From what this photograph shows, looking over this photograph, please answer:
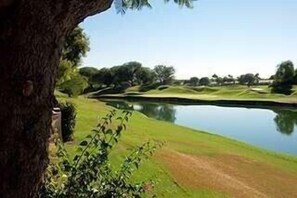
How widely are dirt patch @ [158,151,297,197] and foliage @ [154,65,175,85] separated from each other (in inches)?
3963

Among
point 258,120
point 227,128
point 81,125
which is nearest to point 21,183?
point 81,125

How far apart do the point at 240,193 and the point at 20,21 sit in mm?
9693

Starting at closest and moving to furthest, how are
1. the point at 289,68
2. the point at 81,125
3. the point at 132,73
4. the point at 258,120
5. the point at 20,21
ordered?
1. the point at 20,21
2. the point at 81,125
3. the point at 258,120
4. the point at 289,68
5. the point at 132,73

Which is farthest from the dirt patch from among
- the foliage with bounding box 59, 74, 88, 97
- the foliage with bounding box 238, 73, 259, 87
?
the foliage with bounding box 238, 73, 259, 87

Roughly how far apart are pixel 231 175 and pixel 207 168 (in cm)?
85

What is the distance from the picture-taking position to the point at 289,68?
78.8m

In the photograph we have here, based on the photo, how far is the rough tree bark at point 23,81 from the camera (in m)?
2.41

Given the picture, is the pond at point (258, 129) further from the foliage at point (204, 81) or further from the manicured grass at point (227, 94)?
the foliage at point (204, 81)

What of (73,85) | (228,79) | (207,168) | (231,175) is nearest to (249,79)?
(228,79)

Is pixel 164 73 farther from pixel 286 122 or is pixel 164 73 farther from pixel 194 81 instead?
pixel 286 122

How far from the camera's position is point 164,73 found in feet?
393

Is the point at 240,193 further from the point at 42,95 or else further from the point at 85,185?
the point at 42,95

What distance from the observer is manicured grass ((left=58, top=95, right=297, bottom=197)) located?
11.0 m

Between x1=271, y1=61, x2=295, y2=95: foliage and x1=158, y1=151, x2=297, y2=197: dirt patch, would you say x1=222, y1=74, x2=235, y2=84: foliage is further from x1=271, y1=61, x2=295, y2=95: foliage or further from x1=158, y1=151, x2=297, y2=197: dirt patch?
x1=158, y1=151, x2=297, y2=197: dirt patch
